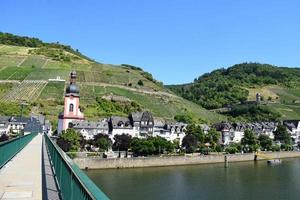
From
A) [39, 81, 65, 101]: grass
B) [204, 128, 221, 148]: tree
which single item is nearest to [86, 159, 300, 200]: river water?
[204, 128, 221, 148]: tree

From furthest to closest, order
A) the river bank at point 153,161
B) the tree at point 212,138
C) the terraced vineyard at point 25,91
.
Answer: the terraced vineyard at point 25,91 → the tree at point 212,138 → the river bank at point 153,161

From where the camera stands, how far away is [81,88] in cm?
10719

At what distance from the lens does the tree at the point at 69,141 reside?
61.0 meters

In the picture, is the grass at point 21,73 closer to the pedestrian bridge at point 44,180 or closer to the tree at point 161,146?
the tree at point 161,146

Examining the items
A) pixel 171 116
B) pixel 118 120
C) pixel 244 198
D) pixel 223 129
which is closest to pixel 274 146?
pixel 223 129

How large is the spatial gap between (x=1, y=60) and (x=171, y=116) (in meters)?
55.4

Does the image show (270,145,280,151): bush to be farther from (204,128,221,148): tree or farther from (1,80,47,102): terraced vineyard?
(1,80,47,102): terraced vineyard

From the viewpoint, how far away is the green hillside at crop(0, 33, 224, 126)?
94.4 metres

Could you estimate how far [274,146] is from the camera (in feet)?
301

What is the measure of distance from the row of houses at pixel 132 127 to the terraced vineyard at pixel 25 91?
76.5ft

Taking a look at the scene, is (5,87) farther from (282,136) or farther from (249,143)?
(282,136)

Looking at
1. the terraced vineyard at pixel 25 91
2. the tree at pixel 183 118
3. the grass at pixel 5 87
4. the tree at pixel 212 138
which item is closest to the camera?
the tree at pixel 212 138

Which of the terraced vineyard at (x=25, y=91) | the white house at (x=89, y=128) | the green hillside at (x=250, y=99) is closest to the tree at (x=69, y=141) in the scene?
the white house at (x=89, y=128)

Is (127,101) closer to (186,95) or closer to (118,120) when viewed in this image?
(118,120)
